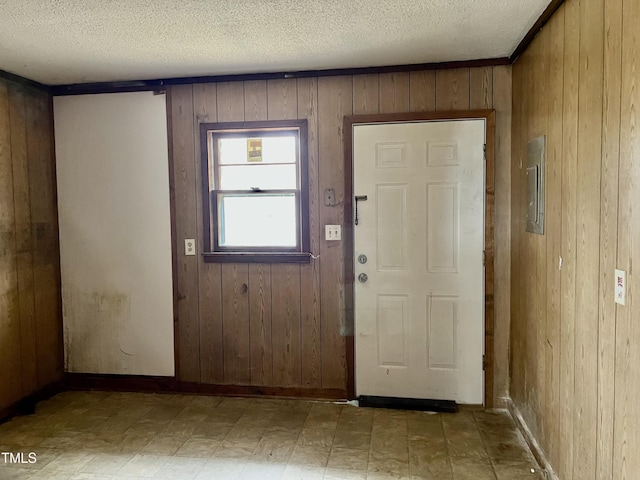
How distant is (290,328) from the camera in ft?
11.0

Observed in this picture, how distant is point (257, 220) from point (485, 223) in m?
1.61

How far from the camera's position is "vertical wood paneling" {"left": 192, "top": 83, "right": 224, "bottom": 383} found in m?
3.36

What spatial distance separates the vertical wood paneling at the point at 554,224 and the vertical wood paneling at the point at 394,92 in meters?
1.02

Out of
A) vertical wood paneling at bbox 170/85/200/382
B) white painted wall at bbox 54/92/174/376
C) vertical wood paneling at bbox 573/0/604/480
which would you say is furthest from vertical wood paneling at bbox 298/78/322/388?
vertical wood paneling at bbox 573/0/604/480

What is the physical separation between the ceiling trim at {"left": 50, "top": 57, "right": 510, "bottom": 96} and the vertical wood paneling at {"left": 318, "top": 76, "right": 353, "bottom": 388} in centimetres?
10

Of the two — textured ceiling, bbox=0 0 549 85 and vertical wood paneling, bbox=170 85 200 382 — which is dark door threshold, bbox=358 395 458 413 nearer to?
vertical wood paneling, bbox=170 85 200 382

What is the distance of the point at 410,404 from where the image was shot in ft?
10.3

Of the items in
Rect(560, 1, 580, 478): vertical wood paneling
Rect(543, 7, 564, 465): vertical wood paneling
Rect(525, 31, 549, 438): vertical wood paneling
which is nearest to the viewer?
Rect(560, 1, 580, 478): vertical wood paneling

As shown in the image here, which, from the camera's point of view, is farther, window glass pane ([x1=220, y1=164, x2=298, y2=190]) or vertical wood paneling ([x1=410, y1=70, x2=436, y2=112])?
window glass pane ([x1=220, y1=164, x2=298, y2=190])

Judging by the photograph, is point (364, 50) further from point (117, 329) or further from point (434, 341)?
point (117, 329)

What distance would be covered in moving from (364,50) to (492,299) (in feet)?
6.02

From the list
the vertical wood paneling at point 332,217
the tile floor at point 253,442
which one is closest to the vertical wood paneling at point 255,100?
the vertical wood paneling at point 332,217

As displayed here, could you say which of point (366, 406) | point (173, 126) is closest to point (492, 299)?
point (366, 406)

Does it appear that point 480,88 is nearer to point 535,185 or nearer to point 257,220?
→ point 535,185
